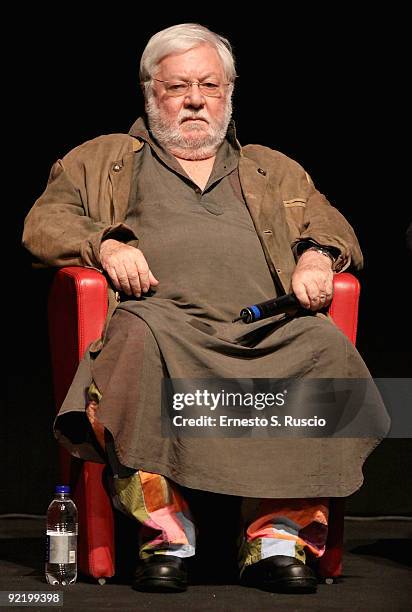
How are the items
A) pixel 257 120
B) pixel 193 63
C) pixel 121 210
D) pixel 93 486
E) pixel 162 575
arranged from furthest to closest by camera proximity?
1. pixel 257 120
2. pixel 193 63
3. pixel 121 210
4. pixel 93 486
5. pixel 162 575

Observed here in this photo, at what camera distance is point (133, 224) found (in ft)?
13.0

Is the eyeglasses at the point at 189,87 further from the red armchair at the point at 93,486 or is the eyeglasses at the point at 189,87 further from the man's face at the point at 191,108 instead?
the red armchair at the point at 93,486

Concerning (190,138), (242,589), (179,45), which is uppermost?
(179,45)

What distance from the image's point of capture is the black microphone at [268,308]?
12.2 feet

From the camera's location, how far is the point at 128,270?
3.68 m

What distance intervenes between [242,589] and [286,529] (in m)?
0.16

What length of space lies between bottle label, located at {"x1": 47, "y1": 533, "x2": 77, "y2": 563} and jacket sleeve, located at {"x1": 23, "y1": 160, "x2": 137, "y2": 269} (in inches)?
25.2

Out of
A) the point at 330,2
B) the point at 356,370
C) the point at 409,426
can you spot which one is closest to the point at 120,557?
the point at 356,370

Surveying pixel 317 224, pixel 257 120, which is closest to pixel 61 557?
pixel 317 224

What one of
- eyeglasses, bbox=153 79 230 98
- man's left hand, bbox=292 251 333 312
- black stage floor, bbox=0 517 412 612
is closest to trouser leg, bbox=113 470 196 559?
black stage floor, bbox=0 517 412 612

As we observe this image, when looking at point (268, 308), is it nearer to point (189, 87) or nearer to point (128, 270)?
point (128, 270)

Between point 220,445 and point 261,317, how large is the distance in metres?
0.39

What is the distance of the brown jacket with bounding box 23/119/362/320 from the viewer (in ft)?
12.7

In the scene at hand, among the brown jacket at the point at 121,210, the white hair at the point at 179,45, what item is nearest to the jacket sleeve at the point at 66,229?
the brown jacket at the point at 121,210
